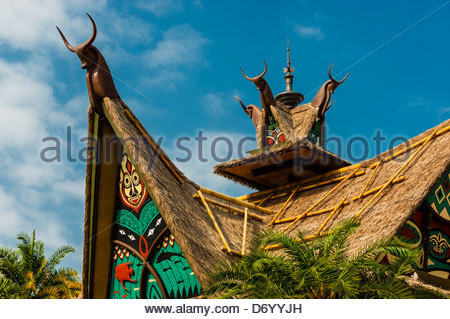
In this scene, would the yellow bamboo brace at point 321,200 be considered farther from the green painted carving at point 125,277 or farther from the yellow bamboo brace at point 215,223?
the green painted carving at point 125,277

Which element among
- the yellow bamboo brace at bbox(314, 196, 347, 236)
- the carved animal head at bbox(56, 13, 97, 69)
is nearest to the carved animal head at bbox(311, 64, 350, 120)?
the yellow bamboo brace at bbox(314, 196, 347, 236)

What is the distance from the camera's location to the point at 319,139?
15.2 metres

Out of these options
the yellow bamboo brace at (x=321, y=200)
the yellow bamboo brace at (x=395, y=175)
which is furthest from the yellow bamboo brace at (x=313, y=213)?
the yellow bamboo brace at (x=395, y=175)

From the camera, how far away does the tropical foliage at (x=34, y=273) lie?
19531mm

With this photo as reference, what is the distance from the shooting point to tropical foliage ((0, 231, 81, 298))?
19.5m

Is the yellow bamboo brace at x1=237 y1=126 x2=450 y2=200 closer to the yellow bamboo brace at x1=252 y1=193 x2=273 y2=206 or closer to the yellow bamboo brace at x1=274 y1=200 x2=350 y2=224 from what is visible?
the yellow bamboo brace at x1=252 y1=193 x2=273 y2=206

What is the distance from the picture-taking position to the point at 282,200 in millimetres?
13914

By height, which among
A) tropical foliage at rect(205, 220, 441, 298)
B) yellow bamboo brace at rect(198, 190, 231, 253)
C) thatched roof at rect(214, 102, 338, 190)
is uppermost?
thatched roof at rect(214, 102, 338, 190)

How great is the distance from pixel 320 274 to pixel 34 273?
43.5ft

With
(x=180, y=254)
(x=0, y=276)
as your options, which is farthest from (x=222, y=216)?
(x=0, y=276)

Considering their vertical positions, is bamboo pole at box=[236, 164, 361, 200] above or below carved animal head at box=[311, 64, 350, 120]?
below

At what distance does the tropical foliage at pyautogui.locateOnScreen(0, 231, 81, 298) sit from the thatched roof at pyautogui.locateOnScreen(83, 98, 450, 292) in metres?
8.55
